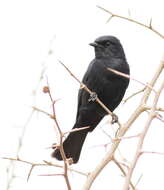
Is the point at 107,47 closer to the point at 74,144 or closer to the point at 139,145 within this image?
the point at 74,144

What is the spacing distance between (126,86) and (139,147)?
4.11 meters

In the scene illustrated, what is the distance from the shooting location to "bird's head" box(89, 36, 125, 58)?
6.37 metres

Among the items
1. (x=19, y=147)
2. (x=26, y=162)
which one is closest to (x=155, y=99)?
(x=26, y=162)

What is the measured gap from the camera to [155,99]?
2.23 metres

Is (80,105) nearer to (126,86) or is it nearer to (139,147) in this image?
(126,86)

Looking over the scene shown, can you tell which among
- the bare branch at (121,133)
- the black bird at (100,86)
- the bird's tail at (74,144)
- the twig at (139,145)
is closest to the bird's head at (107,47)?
the black bird at (100,86)

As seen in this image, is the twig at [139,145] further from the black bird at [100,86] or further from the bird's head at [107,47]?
the bird's head at [107,47]

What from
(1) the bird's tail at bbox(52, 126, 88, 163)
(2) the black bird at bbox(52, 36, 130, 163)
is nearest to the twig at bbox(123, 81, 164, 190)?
(1) the bird's tail at bbox(52, 126, 88, 163)

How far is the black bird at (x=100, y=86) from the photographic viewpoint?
6113 millimetres

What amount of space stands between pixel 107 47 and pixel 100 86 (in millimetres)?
604

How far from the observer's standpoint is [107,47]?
21.2 feet

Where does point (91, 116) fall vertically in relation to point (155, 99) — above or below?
below

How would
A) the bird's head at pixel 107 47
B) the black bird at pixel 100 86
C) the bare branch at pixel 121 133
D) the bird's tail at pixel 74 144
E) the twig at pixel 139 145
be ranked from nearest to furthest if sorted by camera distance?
the twig at pixel 139 145, the bare branch at pixel 121 133, the bird's tail at pixel 74 144, the black bird at pixel 100 86, the bird's head at pixel 107 47

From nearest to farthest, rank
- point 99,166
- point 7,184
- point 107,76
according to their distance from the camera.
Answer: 1. point 99,166
2. point 7,184
3. point 107,76
